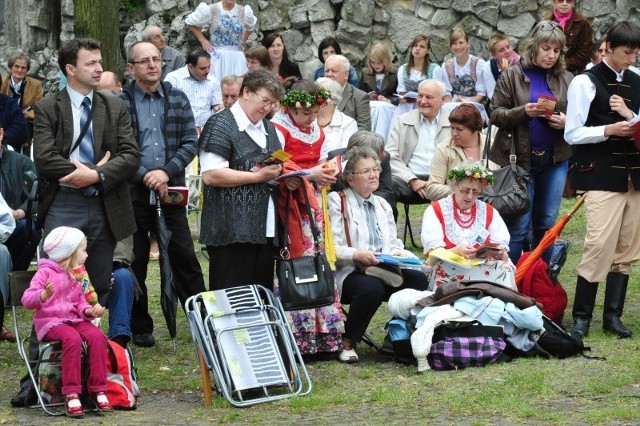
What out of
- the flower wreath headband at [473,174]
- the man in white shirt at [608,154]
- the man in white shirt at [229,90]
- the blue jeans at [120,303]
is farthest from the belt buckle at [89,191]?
the man in white shirt at [229,90]

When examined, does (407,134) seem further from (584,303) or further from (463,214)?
(584,303)

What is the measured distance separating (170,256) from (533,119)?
3056mm

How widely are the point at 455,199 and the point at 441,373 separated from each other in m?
1.40

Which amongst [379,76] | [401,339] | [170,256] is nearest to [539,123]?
[401,339]

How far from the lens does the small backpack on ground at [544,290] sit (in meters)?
9.26

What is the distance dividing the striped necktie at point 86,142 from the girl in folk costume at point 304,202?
1223 mm

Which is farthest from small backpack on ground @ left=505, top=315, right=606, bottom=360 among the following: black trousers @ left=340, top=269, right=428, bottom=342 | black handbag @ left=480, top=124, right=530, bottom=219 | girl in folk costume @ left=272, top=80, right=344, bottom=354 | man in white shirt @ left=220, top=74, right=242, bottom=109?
man in white shirt @ left=220, top=74, right=242, bottom=109

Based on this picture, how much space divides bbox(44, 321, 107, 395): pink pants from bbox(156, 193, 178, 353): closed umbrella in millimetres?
1690

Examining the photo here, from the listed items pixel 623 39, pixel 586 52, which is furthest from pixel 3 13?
pixel 623 39

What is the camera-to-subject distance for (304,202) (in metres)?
8.41

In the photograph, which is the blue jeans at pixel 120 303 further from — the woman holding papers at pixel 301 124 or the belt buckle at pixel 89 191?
the woman holding papers at pixel 301 124

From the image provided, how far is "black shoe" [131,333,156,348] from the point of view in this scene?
30.4ft

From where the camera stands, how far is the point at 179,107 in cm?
918

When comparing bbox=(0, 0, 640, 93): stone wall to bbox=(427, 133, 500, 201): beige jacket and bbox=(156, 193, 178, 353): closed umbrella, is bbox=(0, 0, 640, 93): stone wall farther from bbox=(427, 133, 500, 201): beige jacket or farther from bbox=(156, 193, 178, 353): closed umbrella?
bbox=(156, 193, 178, 353): closed umbrella
